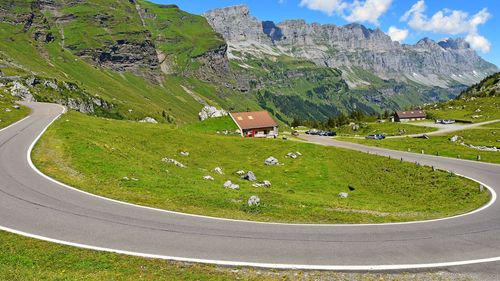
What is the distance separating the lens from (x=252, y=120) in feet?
328

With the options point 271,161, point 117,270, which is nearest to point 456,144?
point 271,161

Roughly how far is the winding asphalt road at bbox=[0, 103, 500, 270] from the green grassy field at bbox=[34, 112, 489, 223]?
1.94 m

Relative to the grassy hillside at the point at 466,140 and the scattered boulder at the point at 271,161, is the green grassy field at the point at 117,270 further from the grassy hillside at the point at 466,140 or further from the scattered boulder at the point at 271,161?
the grassy hillside at the point at 466,140

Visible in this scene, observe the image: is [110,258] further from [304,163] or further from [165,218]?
[304,163]

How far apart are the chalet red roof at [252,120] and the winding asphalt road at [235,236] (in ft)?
234

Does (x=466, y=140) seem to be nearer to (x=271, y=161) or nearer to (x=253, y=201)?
(x=271, y=161)

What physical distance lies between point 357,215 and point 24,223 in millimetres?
20534

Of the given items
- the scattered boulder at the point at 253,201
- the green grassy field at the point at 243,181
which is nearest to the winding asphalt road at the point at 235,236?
the green grassy field at the point at 243,181

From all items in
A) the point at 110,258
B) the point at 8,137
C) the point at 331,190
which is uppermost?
the point at 8,137

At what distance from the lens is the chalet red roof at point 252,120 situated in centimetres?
9594

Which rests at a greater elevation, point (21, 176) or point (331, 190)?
point (21, 176)

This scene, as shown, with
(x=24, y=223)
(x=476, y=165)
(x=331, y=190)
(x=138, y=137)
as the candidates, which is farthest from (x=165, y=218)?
(x=476, y=165)

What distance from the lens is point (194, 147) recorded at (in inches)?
2291

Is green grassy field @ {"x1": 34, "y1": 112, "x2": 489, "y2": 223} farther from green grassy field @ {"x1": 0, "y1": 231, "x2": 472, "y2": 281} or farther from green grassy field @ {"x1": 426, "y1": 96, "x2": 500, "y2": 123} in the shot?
green grassy field @ {"x1": 426, "y1": 96, "x2": 500, "y2": 123}
